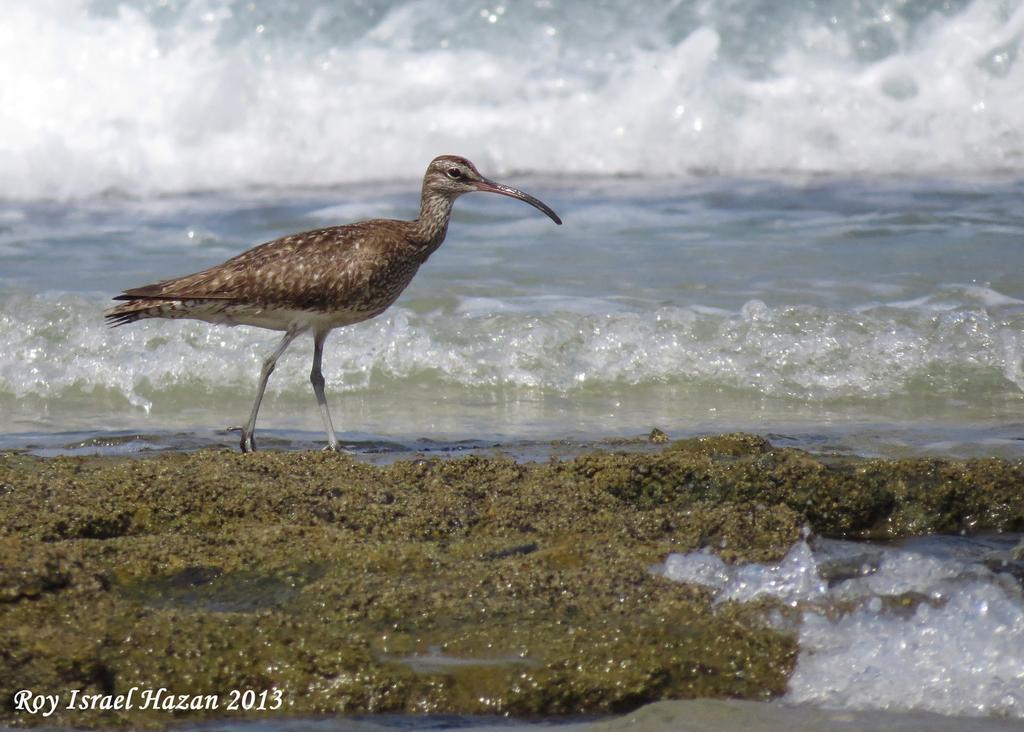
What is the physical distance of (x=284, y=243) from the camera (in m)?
7.67

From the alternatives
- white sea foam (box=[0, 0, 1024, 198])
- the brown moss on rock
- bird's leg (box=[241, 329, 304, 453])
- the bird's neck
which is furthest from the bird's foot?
white sea foam (box=[0, 0, 1024, 198])

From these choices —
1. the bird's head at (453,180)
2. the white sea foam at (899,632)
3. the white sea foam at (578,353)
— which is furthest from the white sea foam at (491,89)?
the white sea foam at (899,632)

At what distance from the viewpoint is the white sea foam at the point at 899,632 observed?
13.4 ft

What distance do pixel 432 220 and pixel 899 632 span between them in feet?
15.9

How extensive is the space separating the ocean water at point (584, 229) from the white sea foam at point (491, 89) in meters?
0.04

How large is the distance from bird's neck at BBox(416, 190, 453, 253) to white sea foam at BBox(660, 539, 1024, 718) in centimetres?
416

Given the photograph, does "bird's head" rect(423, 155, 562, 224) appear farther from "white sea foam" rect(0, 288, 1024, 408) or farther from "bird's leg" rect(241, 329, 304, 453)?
"bird's leg" rect(241, 329, 304, 453)

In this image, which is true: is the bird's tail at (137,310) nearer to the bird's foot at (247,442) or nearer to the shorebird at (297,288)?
the shorebird at (297,288)

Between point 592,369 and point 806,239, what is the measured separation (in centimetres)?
407

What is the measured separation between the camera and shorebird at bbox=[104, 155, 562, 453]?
737 cm

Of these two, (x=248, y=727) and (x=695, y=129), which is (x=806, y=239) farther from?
(x=248, y=727)

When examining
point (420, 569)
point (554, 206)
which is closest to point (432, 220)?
point (420, 569)

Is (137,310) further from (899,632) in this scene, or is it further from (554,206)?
(554,206)

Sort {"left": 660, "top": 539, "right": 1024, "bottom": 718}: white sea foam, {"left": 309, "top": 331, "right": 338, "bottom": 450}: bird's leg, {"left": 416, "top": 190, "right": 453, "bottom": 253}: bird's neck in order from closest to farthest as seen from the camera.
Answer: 1. {"left": 660, "top": 539, "right": 1024, "bottom": 718}: white sea foam
2. {"left": 309, "top": 331, "right": 338, "bottom": 450}: bird's leg
3. {"left": 416, "top": 190, "right": 453, "bottom": 253}: bird's neck
